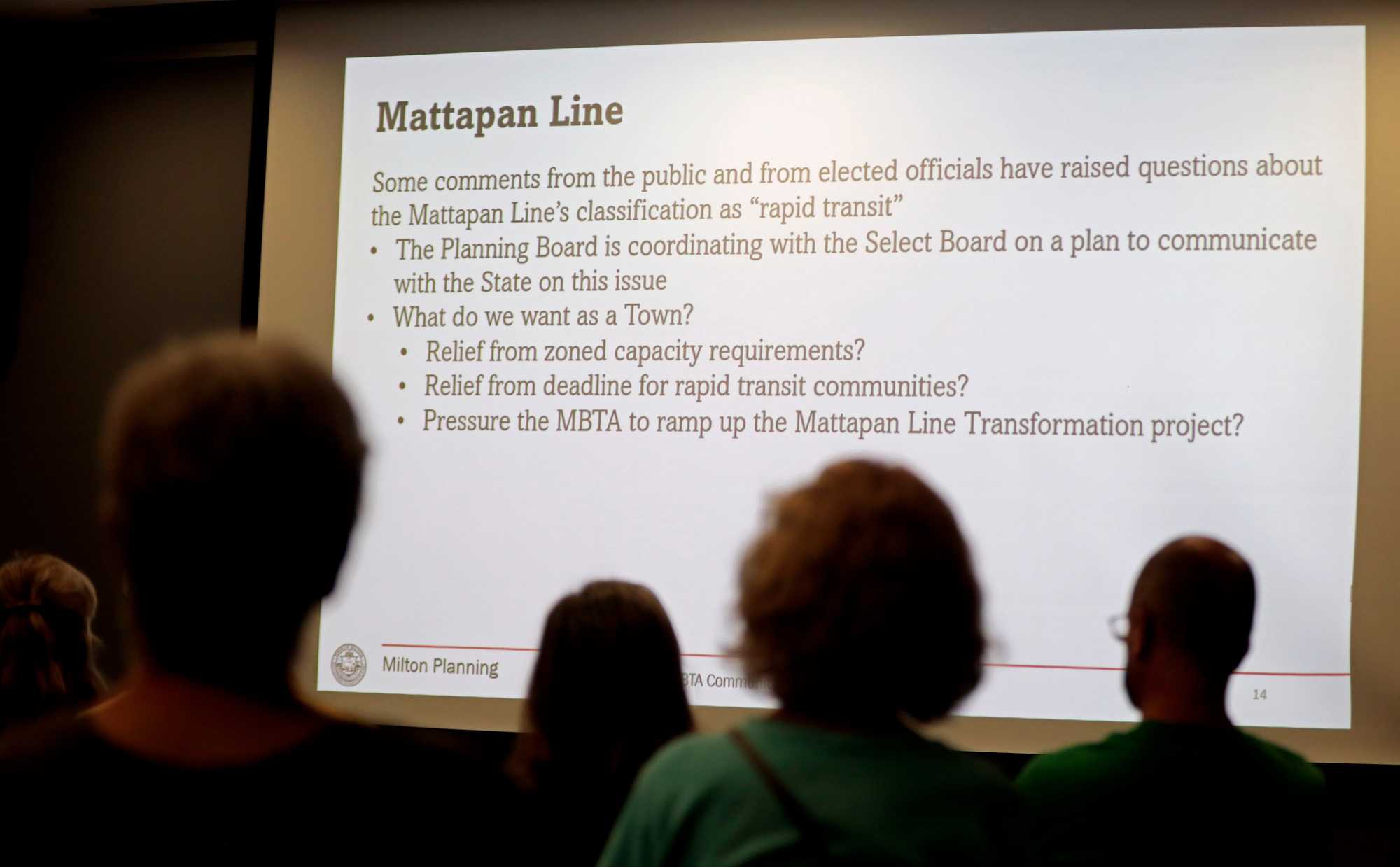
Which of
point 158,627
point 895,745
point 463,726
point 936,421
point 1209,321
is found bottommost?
point 463,726

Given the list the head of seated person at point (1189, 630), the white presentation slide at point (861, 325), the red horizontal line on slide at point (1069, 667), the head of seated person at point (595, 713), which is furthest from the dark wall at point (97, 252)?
the head of seated person at point (1189, 630)

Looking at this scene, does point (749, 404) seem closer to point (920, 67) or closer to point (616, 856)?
point (920, 67)

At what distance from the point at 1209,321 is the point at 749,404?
3.77 feet

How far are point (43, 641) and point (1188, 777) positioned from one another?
5.85ft

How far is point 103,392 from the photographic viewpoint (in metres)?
3.84

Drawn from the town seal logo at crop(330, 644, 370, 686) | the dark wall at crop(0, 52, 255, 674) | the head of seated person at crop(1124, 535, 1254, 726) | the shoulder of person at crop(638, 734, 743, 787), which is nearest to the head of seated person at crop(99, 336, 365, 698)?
the shoulder of person at crop(638, 734, 743, 787)

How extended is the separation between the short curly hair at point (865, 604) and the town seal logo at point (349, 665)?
2319 millimetres

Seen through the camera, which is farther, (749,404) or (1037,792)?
(749,404)

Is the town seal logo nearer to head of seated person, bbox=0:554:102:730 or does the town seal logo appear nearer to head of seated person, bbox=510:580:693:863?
head of seated person, bbox=0:554:102:730

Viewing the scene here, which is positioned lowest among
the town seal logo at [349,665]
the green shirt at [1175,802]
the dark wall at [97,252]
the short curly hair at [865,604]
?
the town seal logo at [349,665]

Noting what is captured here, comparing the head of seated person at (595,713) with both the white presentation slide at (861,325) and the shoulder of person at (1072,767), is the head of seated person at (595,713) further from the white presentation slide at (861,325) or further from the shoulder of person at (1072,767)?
the white presentation slide at (861,325)

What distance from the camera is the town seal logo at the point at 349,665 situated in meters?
3.17

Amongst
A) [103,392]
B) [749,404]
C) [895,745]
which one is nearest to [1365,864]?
[749,404]

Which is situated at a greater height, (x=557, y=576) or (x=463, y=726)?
(x=557, y=576)
